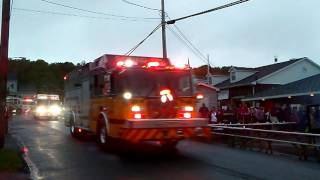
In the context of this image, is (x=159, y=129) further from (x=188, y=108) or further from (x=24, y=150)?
(x=24, y=150)

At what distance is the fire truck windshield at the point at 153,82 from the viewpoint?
13.7 metres

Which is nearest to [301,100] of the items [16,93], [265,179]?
[265,179]

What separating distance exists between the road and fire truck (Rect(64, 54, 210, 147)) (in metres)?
0.64

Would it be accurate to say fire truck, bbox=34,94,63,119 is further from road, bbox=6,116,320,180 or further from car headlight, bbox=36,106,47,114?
road, bbox=6,116,320,180

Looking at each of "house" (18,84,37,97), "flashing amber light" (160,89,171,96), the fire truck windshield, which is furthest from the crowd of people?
"house" (18,84,37,97)

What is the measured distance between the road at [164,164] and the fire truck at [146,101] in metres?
0.64

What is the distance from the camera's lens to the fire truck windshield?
45.0 feet

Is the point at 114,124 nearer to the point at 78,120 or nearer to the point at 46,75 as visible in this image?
the point at 78,120

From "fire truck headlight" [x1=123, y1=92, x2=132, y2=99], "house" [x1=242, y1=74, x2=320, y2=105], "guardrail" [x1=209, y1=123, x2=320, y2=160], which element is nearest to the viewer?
"fire truck headlight" [x1=123, y1=92, x2=132, y2=99]

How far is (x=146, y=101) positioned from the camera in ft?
44.5

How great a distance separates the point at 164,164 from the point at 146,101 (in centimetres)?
217

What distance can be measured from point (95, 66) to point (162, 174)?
6.91 m

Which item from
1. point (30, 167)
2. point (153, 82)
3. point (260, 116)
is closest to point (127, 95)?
point (153, 82)

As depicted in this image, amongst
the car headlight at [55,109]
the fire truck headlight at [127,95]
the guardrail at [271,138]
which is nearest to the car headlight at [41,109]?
the car headlight at [55,109]
